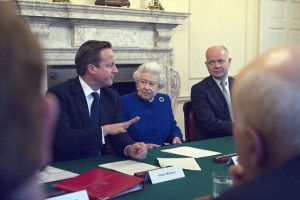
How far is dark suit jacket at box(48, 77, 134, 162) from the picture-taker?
2709 mm

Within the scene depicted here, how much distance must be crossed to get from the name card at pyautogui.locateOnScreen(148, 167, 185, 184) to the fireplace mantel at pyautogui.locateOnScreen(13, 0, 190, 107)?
8.44 feet

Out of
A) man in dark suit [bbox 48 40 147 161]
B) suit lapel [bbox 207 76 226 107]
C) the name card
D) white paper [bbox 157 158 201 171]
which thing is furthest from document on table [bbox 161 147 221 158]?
suit lapel [bbox 207 76 226 107]

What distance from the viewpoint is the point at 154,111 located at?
142 inches

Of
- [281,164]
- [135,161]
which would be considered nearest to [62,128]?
[135,161]

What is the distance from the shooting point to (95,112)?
300 cm

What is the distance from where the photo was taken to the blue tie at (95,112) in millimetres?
2996

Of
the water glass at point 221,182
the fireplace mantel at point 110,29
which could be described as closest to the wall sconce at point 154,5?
the fireplace mantel at point 110,29

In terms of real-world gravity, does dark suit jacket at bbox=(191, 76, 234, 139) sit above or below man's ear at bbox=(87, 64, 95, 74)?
below

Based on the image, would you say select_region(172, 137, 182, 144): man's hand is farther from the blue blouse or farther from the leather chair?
the leather chair

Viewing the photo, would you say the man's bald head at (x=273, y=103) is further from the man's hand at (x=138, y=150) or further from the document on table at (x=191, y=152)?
the document on table at (x=191, y=152)

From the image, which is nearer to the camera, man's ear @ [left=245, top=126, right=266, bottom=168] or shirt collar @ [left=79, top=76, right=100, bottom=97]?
man's ear @ [left=245, top=126, right=266, bottom=168]

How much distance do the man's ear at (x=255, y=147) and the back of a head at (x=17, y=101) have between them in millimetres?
583

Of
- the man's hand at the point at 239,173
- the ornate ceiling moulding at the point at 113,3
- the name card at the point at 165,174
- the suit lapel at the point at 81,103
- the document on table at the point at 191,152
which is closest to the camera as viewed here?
the man's hand at the point at 239,173

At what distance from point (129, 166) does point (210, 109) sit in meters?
1.71
